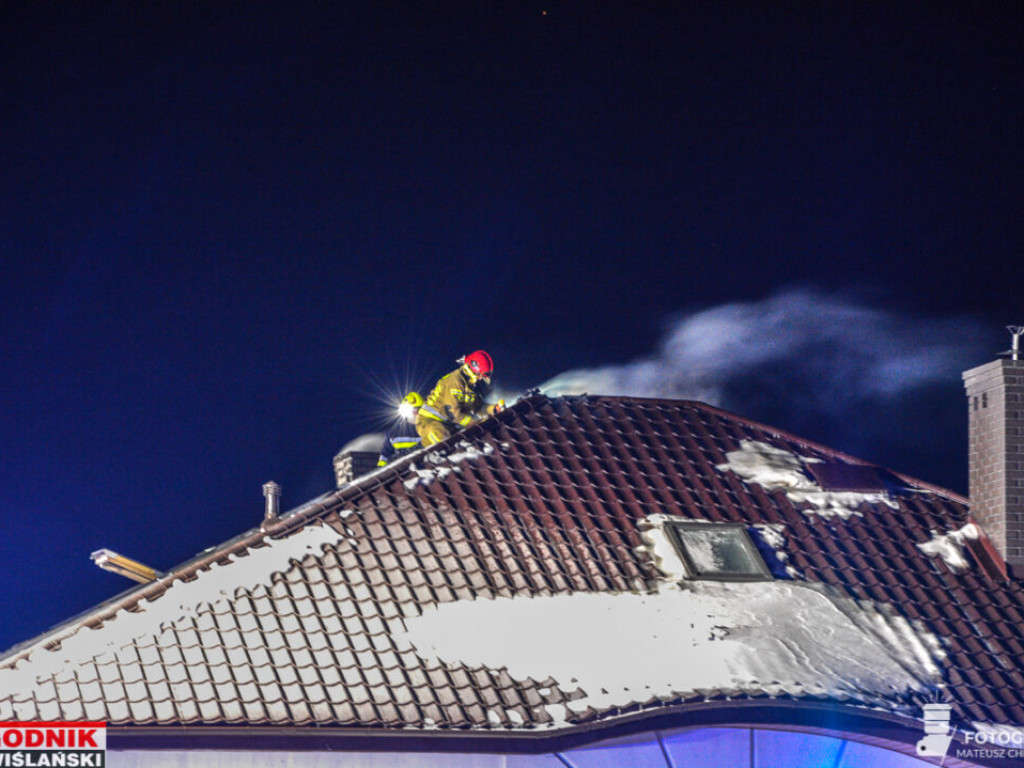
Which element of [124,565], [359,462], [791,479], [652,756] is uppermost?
[359,462]

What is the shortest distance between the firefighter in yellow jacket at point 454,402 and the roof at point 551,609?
3.11 feet

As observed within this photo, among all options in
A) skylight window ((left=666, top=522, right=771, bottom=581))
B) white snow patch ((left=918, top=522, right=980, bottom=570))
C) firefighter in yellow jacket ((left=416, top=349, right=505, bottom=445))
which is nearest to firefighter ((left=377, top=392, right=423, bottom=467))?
firefighter in yellow jacket ((left=416, top=349, right=505, bottom=445))

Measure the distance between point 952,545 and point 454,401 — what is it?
568 cm

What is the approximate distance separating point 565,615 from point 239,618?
9.30 ft

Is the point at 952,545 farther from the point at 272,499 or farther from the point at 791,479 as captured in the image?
the point at 272,499

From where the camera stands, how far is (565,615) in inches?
503

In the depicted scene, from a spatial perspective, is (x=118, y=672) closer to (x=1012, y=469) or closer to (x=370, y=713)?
(x=370, y=713)

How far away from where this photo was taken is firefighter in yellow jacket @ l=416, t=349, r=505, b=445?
1664cm

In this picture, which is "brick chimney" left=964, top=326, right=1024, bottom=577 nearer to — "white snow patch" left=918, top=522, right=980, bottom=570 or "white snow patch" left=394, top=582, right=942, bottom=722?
"white snow patch" left=918, top=522, right=980, bottom=570

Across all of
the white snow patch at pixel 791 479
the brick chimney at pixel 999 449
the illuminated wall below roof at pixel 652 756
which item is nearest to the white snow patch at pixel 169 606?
the illuminated wall below roof at pixel 652 756

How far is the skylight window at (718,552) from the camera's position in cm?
1367

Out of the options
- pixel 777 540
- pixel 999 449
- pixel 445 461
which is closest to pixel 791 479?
pixel 777 540

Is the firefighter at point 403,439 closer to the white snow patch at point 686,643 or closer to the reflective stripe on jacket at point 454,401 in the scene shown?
the reflective stripe on jacket at point 454,401

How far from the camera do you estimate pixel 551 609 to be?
12844 mm
